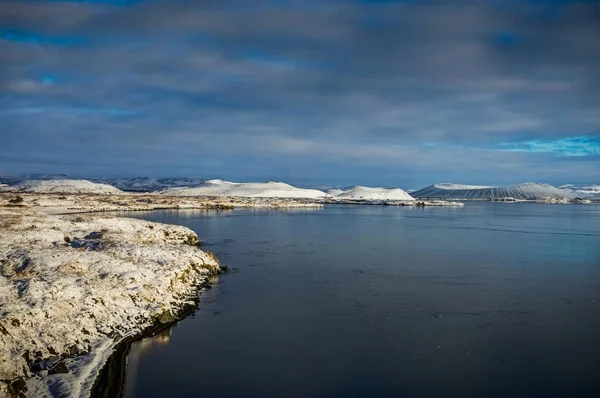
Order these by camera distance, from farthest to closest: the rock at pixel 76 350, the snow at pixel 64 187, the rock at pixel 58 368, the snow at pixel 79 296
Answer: the snow at pixel 64 187
the rock at pixel 76 350
the snow at pixel 79 296
the rock at pixel 58 368

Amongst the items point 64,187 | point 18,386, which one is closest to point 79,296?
point 18,386

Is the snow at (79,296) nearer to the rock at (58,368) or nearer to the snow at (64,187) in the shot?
the rock at (58,368)

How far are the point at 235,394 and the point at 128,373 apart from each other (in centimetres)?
286

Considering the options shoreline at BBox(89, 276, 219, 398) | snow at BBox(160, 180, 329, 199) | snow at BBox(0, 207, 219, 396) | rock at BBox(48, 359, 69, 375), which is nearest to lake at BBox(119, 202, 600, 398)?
shoreline at BBox(89, 276, 219, 398)

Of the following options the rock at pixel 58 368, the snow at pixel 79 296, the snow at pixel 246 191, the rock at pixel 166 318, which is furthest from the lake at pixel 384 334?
the snow at pixel 246 191

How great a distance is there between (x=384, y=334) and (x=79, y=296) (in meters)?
9.09

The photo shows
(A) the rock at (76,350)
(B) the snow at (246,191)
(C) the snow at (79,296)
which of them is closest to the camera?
(C) the snow at (79,296)

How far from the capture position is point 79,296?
13.8 m

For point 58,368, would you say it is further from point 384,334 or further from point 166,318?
point 384,334

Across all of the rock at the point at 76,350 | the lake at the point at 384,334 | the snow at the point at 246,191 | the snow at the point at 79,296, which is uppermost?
the snow at the point at 246,191

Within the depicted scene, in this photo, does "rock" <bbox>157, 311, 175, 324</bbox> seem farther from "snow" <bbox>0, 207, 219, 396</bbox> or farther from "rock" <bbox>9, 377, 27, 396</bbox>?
"rock" <bbox>9, 377, 27, 396</bbox>

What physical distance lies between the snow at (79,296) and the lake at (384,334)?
3.55 feet

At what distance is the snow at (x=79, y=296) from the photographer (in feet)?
35.4

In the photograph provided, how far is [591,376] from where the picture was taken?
443 inches
